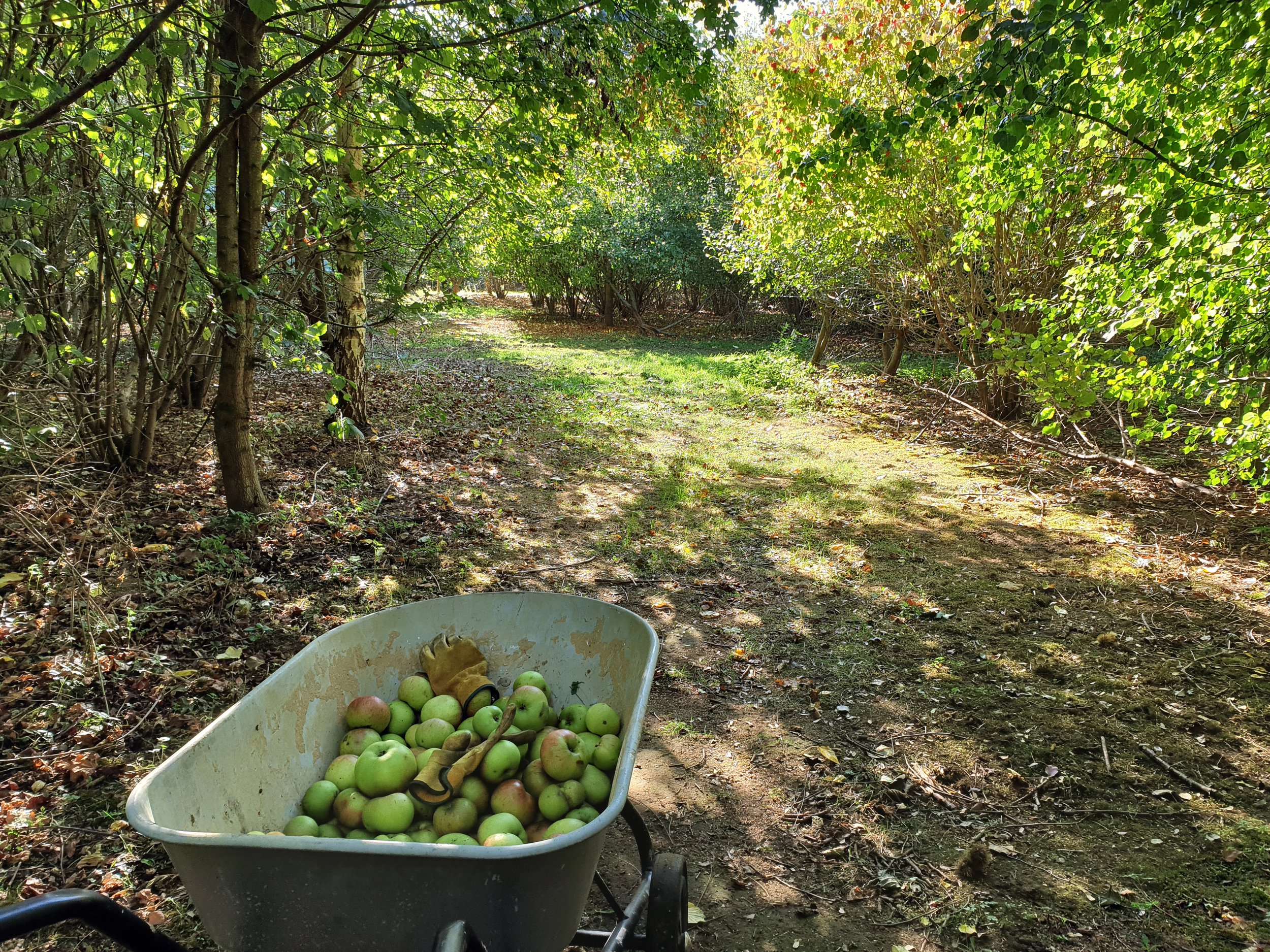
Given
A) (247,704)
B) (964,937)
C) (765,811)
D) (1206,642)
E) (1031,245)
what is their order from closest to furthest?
(247,704) → (964,937) → (765,811) → (1206,642) → (1031,245)

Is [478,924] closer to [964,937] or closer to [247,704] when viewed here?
[247,704]

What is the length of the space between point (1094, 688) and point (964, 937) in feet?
6.71

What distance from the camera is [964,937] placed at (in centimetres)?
240

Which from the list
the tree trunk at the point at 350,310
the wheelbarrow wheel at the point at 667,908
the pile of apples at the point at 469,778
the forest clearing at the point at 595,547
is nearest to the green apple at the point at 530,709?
the pile of apples at the point at 469,778

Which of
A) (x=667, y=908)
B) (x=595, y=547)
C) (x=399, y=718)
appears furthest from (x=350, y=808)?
(x=595, y=547)

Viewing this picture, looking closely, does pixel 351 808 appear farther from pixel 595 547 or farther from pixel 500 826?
pixel 595 547

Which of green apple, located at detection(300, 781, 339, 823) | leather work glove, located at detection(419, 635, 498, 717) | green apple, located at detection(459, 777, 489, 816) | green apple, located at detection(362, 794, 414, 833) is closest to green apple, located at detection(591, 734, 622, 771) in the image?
green apple, located at detection(459, 777, 489, 816)

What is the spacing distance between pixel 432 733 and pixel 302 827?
0.43 m

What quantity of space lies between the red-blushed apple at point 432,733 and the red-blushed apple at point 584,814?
48 cm

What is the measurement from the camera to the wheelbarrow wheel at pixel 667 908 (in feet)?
6.57

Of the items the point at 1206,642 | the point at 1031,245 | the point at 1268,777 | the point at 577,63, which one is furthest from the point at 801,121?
the point at 1268,777

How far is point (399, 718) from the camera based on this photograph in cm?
230

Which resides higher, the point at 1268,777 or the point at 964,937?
the point at 1268,777

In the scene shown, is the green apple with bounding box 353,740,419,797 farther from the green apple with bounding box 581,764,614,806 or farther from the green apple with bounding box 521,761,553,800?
the green apple with bounding box 581,764,614,806
